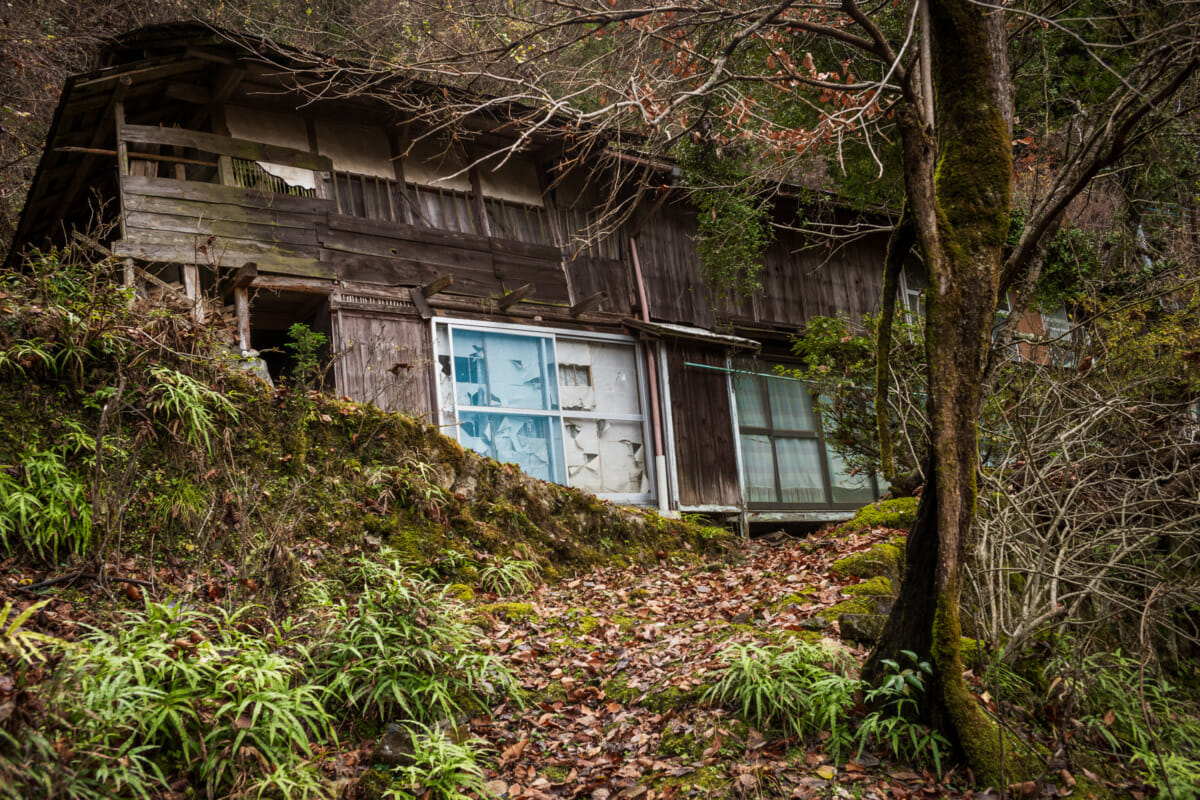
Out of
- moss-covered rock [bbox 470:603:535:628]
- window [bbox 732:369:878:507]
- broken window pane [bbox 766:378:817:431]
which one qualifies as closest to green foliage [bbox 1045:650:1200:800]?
moss-covered rock [bbox 470:603:535:628]

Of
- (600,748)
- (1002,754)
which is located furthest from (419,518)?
(1002,754)

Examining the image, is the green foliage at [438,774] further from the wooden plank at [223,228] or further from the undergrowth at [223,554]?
the wooden plank at [223,228]

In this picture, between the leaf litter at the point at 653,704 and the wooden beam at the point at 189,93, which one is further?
the wooden beam at the point at 189,93

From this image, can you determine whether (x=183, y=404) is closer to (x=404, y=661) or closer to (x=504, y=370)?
(x=404, y=661)

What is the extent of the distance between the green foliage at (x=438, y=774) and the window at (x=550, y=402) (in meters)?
6.69

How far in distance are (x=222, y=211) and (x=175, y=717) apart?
25.8 ft

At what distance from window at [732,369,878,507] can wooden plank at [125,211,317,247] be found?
280 inches

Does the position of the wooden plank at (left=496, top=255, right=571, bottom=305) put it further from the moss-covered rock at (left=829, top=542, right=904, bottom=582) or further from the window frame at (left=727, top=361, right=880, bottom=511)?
the moss-covered rock at (left=829, top=542, right=904, bottom=582)

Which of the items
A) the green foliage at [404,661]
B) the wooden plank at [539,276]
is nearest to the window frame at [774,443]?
the wooden plank at [539,276]

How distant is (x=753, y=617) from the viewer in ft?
20.8

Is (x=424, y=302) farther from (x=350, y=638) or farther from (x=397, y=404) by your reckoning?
(x=350, y=638)

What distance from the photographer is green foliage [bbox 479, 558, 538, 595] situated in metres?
7.40

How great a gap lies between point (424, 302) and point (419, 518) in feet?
13.5

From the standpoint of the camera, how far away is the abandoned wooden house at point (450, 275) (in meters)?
10.1
